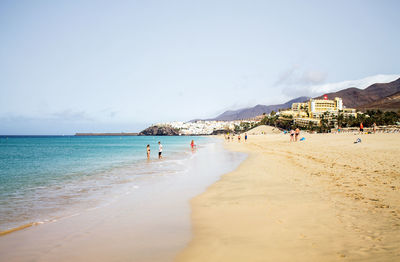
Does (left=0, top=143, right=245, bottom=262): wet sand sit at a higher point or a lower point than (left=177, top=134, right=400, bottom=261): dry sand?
lower

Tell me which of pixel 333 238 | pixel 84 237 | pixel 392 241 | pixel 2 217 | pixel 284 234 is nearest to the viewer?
pixel 392 241

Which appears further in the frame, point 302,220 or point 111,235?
point 302,220

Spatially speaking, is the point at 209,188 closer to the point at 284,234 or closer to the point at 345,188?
the point at 345,188

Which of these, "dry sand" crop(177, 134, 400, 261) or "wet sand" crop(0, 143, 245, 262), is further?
"wet sand" crop(0, 143, 245, 262)

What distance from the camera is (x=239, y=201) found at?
7.61 m

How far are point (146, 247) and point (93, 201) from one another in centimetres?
491

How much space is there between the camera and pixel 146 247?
4.65 metres

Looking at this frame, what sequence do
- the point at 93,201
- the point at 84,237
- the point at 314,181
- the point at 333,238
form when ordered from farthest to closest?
the point at 314,181 < the point at 93,201 < the point at 84,237 < the point at 333,238

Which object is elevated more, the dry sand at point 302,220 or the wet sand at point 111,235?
the dry sand at point 302,220

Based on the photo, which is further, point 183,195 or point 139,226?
point 183,195

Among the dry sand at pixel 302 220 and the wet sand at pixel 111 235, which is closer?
the dry sand at pixel 302 220

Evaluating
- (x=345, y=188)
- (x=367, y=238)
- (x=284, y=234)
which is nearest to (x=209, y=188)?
(x=345, y=188)

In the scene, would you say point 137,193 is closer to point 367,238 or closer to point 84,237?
point 84,237

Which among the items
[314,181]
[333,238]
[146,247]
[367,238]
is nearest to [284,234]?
[333,238]
